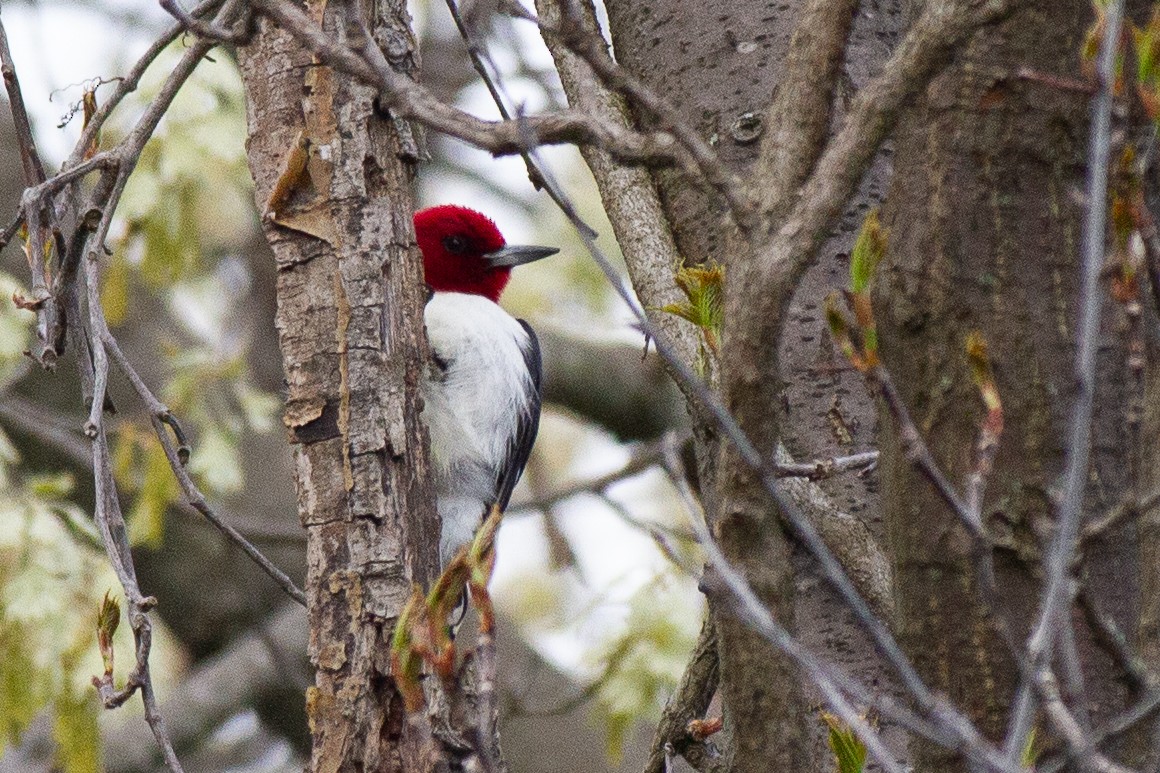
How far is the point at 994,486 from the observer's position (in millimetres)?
1736

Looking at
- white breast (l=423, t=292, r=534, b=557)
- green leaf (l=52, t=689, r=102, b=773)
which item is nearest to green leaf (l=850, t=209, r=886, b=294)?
white breast (l=423, t=292, r=534, b=557)

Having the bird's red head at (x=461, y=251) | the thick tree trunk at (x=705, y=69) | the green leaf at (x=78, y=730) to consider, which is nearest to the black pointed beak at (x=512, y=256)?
the bird's red head at (x=461, y=251)

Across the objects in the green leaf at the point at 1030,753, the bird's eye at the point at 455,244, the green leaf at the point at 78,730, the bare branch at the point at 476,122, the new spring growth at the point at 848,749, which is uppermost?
the bird's eye at the point at 455,244

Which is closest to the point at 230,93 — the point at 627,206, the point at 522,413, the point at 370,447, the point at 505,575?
the point at 522,413

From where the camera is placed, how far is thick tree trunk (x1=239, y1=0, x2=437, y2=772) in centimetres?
238

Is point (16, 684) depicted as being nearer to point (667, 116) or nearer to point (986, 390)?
point (667, 116)

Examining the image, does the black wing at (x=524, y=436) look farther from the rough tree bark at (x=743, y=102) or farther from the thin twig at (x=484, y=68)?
the thin twig at (x=484, y=68)

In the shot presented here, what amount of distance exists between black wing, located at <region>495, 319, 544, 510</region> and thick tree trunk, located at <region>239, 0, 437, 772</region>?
189cm

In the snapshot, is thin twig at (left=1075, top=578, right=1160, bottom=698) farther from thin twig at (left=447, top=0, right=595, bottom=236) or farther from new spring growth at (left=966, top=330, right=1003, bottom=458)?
thin twig at (left=447, top=0, right=595, bottom=236)

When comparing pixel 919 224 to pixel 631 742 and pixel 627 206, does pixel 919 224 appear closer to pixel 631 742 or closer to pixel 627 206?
pixel 627 206

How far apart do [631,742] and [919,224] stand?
15.3 feet

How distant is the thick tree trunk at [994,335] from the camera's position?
5.69ft

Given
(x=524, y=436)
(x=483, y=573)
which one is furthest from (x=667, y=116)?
(x=524, y=436)

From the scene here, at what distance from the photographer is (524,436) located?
459 centimetres
